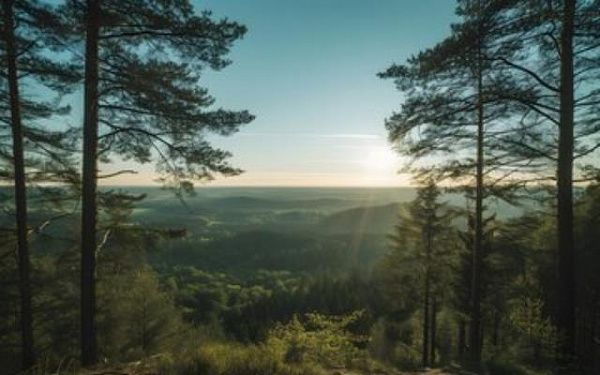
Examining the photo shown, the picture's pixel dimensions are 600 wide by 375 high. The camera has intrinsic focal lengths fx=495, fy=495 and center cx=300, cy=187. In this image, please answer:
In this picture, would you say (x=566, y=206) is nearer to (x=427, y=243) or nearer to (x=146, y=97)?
(x=146, y=97)

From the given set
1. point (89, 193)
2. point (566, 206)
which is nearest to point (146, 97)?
point (89, 193)

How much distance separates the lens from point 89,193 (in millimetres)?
9750

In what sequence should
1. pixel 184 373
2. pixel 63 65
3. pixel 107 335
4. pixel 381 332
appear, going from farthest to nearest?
pixel 381 332 → pixel 107 335 → pixel 63 65 → pixel 184 373

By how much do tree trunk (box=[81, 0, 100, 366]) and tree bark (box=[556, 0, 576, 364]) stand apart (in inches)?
325

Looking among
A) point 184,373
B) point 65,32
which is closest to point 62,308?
point 65,32

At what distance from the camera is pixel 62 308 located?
19.6m

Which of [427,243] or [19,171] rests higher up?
[19,171]

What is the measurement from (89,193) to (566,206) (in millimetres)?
8800

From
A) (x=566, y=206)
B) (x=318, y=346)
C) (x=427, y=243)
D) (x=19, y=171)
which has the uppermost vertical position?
(x=19, y=171)

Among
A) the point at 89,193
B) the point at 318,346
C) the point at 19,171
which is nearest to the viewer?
the point at 318,346

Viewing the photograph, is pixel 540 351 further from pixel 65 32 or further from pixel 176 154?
pixel 65 32

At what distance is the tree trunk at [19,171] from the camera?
901 centimetres

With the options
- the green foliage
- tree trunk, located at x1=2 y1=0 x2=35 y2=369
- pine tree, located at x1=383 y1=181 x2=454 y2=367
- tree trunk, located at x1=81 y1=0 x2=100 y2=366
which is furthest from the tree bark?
pine tree, located at x1=383 y1=181 x2=454 y2=367

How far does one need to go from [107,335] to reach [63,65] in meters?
14.9
